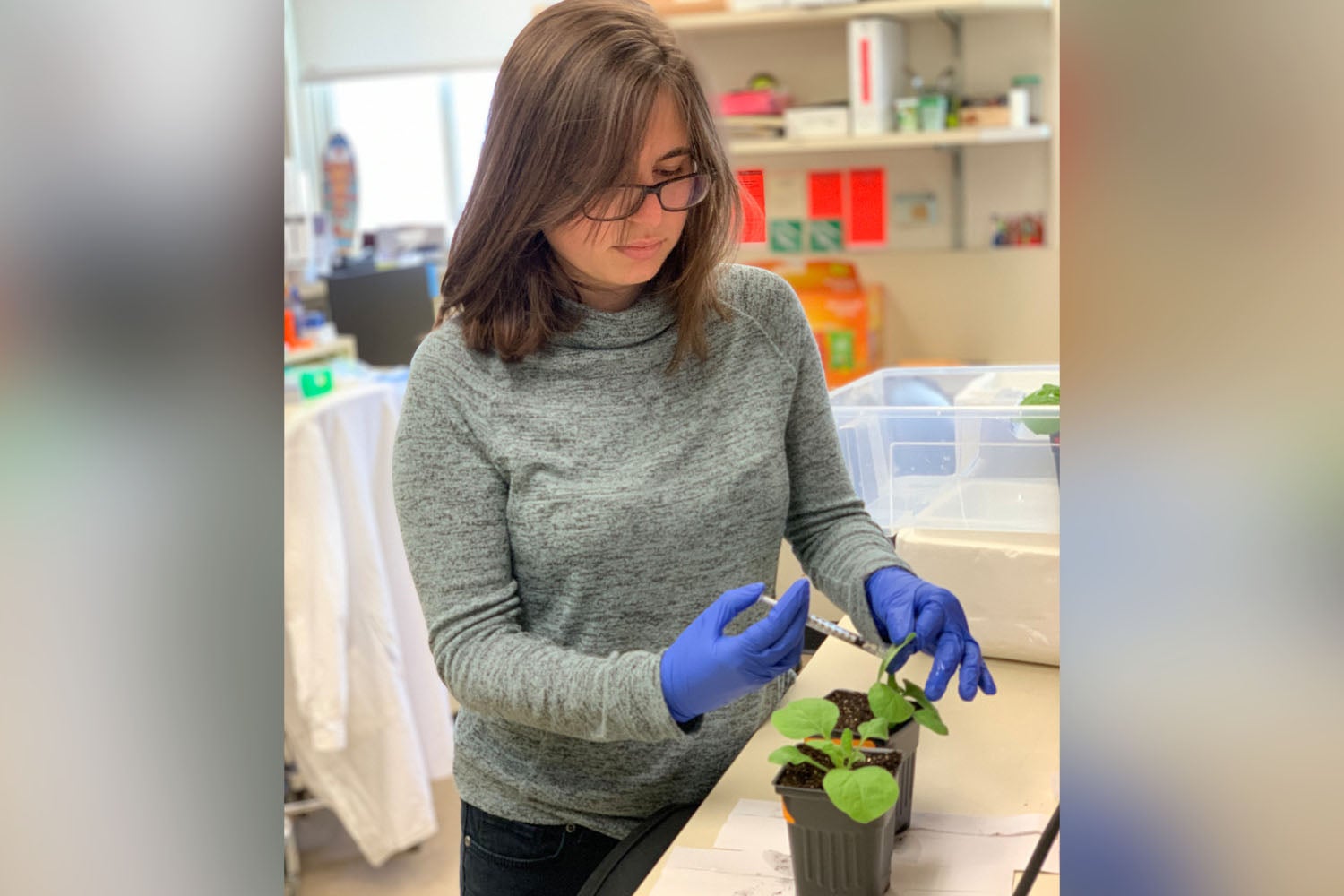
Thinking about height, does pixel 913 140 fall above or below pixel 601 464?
A: above

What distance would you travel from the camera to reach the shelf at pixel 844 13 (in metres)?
3.02

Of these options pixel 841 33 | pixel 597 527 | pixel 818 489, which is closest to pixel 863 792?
pixel 597 527

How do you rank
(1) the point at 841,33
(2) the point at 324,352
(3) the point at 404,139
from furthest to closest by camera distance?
(3) the point at 404,139 → (1) the point at 841,33 → (2) the point at 324,352

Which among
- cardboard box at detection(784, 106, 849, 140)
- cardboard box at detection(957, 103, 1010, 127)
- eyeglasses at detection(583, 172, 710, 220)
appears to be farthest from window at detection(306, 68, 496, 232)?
eyeglasses at detection(583, 172, 710, 220)

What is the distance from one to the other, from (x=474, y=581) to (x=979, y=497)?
582 mm

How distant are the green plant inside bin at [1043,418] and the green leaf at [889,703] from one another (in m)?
0.40

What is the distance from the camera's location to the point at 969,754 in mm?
1089

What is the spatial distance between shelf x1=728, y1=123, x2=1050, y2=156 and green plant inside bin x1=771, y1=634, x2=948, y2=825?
7.54 ft

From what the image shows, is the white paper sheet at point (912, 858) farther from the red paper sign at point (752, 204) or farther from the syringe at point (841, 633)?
the red paper sign at point (752, 204)

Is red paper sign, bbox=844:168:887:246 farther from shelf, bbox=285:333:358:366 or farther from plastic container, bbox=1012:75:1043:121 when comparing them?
shelf, bbox=285:333:358:366

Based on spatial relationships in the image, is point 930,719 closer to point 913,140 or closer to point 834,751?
point 834,751

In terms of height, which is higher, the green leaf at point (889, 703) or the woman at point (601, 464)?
the woman at point (601, 464)

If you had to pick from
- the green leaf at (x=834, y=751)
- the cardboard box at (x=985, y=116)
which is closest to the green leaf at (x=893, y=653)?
the green leaf at (x=834, y=751)

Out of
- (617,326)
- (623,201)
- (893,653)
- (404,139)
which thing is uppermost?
(404,139)
